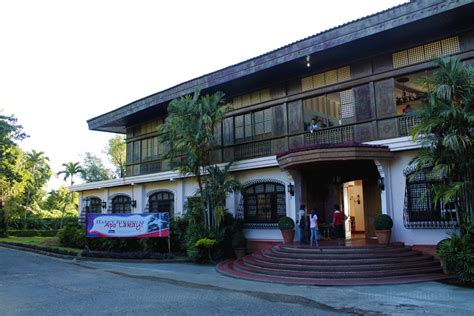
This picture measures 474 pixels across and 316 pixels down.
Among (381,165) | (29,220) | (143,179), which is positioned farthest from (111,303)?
(29,220)

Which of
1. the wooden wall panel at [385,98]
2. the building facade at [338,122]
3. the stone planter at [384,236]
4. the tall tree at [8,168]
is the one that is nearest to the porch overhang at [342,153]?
the building facade at [338,122]

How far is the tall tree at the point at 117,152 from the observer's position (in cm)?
5747

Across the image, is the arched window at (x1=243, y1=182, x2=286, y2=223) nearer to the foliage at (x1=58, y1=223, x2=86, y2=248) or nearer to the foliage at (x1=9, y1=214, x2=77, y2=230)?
the foliage at (x1=58, y1=223, x2=86, y2=248)

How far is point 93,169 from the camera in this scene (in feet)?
201

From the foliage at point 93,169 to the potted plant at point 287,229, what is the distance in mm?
48590

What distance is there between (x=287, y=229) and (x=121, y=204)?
44.0 ft

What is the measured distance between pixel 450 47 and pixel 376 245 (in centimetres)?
678

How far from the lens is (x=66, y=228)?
25266 millimetres

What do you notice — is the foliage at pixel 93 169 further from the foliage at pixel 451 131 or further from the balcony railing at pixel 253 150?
the foliage at pixel 451 131

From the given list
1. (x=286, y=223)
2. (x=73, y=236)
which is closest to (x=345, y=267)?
(x=286, y=223)

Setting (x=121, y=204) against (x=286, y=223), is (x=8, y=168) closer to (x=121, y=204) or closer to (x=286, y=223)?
(x=121, y=204)

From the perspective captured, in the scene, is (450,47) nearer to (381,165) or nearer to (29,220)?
(381,165)

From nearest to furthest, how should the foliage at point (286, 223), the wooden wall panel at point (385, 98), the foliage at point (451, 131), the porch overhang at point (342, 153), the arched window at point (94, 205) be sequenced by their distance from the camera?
the foliage at point (451, 131)
the porch overhang at point (342, 153)
the wooden wall panel at point (385, 98)
the foliage at point (286, 223)
the arched window at point (94, 205)

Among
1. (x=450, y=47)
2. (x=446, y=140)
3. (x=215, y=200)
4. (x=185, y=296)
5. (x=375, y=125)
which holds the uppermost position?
(x=450, y=47)
